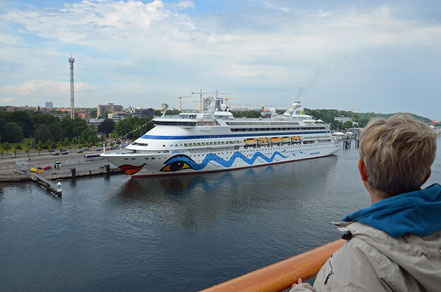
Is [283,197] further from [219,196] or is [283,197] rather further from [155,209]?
[155,209]

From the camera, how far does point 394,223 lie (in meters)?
1.13

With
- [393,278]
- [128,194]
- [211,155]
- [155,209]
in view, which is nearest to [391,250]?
[393,278]

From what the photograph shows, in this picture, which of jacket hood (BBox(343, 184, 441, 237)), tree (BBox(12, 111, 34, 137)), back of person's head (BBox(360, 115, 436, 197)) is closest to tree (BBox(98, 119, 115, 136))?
tree (BBox(12, 111, 34, 137))

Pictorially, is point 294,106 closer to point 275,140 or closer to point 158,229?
point 275,140

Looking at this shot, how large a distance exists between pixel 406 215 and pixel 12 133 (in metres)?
58.5

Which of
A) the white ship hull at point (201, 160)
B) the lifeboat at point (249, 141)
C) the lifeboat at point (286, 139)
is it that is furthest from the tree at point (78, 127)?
the lifeboat at point (286, 139)

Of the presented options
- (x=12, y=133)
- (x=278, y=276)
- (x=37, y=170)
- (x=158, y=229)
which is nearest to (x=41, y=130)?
(x=12, y=133)

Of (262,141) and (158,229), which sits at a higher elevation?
(262,141)

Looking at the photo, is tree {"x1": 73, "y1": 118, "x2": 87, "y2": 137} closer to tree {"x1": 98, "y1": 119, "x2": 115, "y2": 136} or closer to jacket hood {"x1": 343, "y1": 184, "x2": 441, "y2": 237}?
tree {"x1": 98, "y1": 119, "x2": 115, "y2": 136}

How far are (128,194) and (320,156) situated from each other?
2806 centimetres

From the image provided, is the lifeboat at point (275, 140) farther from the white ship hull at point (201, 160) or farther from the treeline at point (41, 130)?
the treeline at point (41, 130)

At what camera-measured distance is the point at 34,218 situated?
55.0 ft

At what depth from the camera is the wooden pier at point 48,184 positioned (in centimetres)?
2119

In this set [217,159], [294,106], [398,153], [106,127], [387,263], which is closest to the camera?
[387,263]
